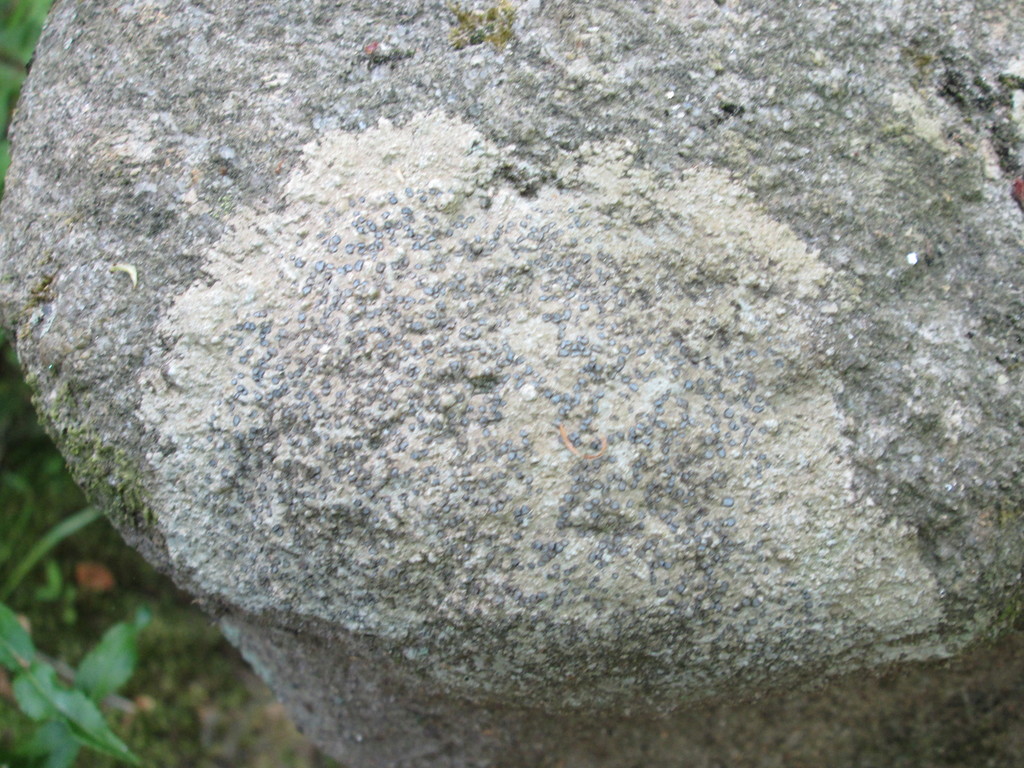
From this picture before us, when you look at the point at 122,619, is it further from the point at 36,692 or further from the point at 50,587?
the point at 36,692

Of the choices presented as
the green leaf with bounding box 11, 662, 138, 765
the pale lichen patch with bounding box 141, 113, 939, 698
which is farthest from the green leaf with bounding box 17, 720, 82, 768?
the pale lichen patch with bounding box 141, 113, 939, 698

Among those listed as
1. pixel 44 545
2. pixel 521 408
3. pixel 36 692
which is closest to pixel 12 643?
pixel 36 692

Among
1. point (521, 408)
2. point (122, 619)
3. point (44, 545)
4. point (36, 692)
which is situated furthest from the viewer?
point (122, 619)

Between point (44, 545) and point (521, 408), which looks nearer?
point (521, 408)

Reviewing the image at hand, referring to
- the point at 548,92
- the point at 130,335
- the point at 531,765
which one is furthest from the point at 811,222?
the point at 531,765

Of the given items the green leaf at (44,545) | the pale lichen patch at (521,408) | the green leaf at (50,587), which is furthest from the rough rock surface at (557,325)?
the green leaf at (50,587)

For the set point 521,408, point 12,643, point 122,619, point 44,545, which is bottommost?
point 122,619

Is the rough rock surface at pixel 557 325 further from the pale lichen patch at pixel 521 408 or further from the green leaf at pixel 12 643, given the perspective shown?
the green leaf at pixel 12 643

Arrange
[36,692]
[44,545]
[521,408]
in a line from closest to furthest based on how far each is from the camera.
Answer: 1. [521,408]
2. [36,692]
3. [44,545]

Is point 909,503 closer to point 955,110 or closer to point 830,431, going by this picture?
point 830,431
